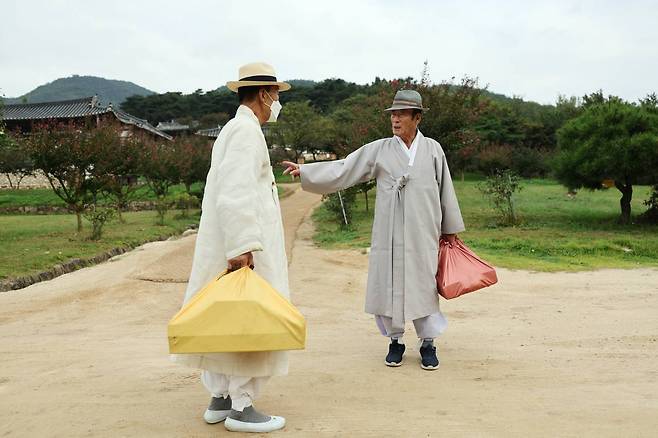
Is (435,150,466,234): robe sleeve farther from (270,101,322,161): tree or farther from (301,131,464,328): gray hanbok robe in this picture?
(270,101,322,161): tree

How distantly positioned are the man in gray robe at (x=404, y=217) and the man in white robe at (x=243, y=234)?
107 centimetres

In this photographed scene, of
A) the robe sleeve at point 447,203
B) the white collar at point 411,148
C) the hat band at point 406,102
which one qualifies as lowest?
the robe sleeve at point 447,203

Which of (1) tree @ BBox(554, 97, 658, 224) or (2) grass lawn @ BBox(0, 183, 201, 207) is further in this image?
(2) grass lawn @ BBox(0, 183, 201, 207)

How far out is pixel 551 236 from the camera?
43.0 feet

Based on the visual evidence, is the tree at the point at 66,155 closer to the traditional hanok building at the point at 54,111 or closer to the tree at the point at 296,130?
the traditional hanok building at the point at 54,111

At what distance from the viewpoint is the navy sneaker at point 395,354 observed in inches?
177

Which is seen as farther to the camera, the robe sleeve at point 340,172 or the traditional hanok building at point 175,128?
the traditional hanok building at point 175,128

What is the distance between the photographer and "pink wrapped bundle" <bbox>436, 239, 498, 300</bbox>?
14.7 feet

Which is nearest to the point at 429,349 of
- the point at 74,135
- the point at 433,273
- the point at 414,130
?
the point at 433,273

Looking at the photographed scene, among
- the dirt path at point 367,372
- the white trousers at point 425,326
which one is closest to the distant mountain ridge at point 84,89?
the dirt path at point 367,372

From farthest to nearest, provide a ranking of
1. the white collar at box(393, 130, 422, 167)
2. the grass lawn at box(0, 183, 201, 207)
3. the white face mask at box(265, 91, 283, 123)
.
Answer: the grass lawn at box(0, 183, 201, 207)
the white collar at box(393, 130, 422, 167)
the white face mask at box(265, 91, 283, 123)

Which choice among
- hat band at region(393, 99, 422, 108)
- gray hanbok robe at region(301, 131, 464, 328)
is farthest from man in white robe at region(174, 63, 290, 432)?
hat band at region(393, 99, 422, 108)

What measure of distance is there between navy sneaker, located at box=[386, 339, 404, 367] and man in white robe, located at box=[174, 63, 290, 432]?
1.43 m

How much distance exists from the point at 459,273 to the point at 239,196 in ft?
6.70
